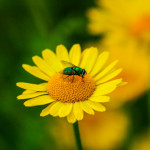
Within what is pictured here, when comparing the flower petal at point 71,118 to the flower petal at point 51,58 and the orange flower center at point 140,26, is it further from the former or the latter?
the orange flower center at point 140,26

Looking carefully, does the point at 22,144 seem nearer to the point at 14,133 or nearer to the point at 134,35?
the point at 14,133

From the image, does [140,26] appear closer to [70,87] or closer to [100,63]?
[100,63]

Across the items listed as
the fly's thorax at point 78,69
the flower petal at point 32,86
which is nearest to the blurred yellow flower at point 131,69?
the fly's thorax at point 78,69

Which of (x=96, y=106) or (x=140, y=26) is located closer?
(x=96, y=106)

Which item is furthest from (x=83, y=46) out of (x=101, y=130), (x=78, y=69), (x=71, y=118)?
(x=71, y=118)

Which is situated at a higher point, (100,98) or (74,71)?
(74,71)

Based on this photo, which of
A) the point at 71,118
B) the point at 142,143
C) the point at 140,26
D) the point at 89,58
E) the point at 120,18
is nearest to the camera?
the point at 71,118

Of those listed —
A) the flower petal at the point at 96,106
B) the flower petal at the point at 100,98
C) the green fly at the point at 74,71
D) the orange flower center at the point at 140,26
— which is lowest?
the flower petal at the point at 96,106
